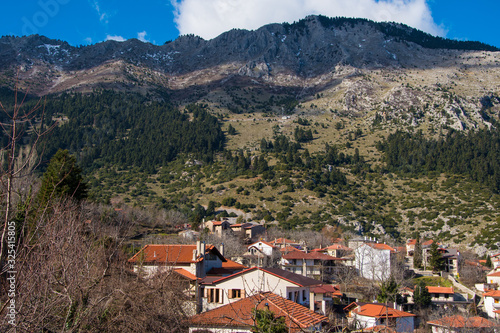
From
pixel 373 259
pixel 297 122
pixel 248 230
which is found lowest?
pixel 373 259

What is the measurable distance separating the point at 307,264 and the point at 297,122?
80456 mm

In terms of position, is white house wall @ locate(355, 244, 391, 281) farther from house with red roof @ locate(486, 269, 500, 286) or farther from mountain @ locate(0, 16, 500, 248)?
mountain @ locate(0, 16, 500, 248)

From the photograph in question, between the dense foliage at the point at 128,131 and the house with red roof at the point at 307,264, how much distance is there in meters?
54.8

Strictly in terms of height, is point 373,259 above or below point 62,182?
below

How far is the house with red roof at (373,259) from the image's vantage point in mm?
46188

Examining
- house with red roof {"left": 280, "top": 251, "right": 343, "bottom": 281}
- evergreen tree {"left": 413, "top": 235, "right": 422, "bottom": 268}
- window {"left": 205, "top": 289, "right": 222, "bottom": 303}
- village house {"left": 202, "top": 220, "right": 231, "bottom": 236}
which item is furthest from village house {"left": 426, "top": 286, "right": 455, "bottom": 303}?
village house {"left": 202, "top": 220, "right": 231, "bottom": 236}

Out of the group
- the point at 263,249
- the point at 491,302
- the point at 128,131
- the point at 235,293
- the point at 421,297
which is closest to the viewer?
the point at 235,293

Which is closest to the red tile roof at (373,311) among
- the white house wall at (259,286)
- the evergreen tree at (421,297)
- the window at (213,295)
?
the white house wall at (259,286)

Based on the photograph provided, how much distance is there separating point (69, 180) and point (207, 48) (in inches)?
7280

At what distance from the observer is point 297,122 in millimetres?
120062

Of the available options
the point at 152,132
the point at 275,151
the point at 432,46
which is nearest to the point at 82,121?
the point at 152,132

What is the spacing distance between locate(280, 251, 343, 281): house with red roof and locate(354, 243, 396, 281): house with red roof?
18.8 feet

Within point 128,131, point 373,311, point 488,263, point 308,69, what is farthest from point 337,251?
point 308,69

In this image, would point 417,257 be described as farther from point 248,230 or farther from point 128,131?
point 128,131
